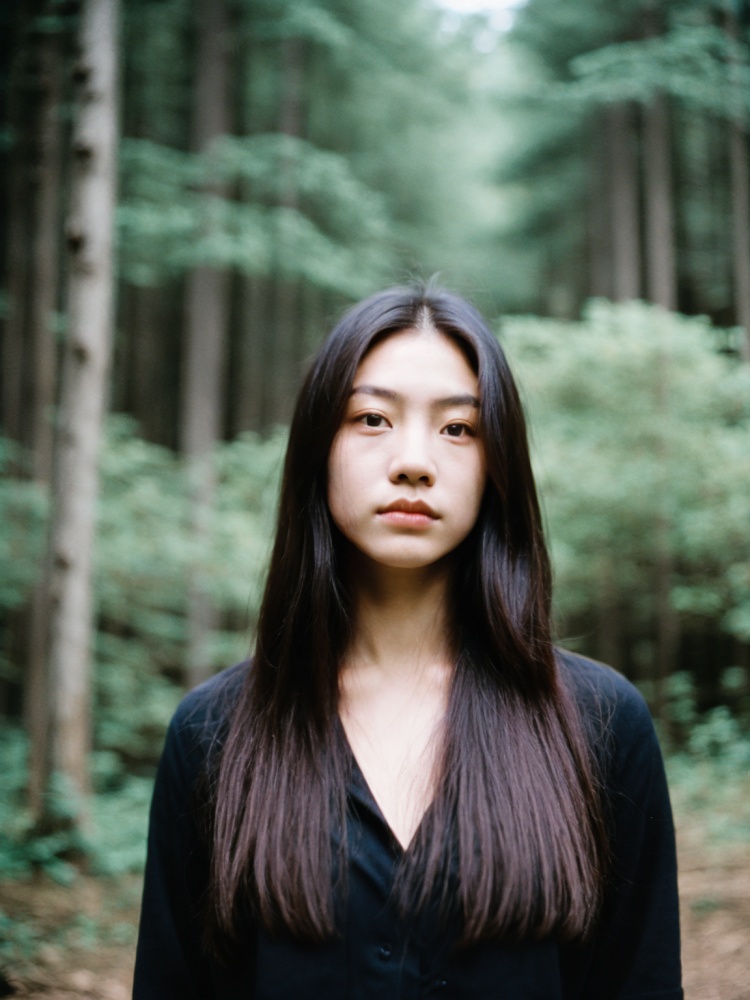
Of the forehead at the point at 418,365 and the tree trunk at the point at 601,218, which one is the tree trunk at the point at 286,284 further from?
the forehead at the point at 418,365

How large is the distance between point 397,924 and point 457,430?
0.96 meters

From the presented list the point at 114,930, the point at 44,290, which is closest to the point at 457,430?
the point at 114,930

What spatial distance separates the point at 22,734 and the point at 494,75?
57.3ft

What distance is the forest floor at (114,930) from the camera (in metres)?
3.88

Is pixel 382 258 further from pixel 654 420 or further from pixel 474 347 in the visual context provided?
pixel 474 347

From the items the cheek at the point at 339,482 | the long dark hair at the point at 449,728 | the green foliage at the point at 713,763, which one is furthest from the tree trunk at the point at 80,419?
the green foliage at the point at 713,763

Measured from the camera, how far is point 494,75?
698 inches

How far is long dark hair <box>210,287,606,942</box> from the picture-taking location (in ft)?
4.47

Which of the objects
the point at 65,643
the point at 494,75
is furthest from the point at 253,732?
the point at 494,75

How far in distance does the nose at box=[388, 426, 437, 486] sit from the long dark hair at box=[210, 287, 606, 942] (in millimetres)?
140

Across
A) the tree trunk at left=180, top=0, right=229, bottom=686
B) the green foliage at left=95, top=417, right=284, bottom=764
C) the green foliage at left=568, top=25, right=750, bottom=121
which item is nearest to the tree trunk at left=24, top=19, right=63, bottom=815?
the green foliage at left=95, top=417, right=284, bottom=764

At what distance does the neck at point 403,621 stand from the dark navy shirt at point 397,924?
10.3 inches

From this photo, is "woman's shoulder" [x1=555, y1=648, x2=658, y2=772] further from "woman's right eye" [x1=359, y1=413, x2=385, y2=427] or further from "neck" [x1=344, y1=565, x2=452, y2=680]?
"woman's right eye" [x1=359, y1=413, x2=385, y2=427]

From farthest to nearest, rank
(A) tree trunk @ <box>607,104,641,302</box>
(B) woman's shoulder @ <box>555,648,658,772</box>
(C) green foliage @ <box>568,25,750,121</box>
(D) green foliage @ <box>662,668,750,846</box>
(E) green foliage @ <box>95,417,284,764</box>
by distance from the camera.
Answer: (A) tree trunk @ <box>607,104,641,302</box> < (E) green foliage @ <box>95,417,284,764</box> < (C) green foliage @ <box>568,25,750,121</box> < (D) green foliage @ <box>662,668,750,846</box> < (B) woman's shoulder @ <box>555,648,658,772</box>
